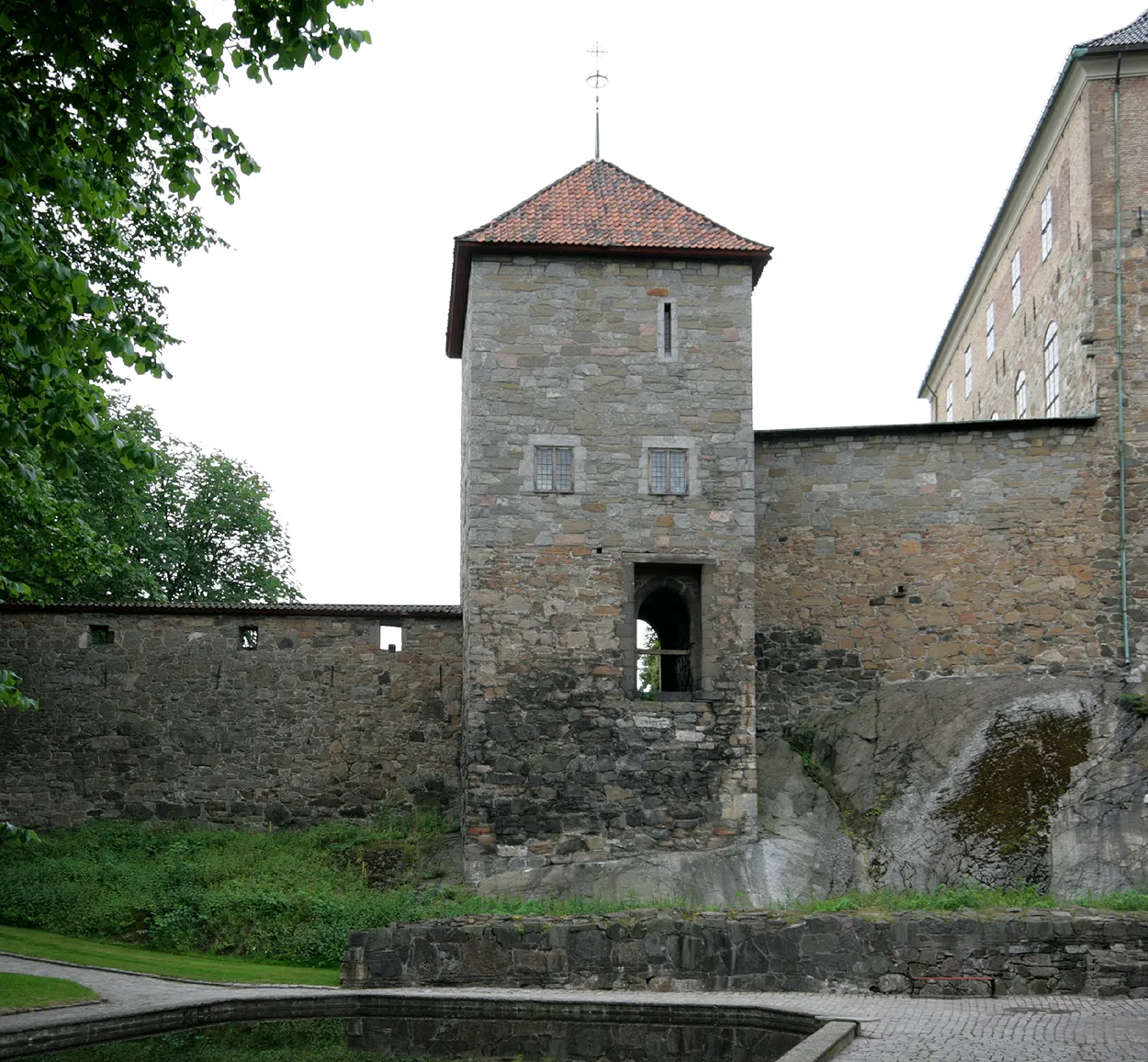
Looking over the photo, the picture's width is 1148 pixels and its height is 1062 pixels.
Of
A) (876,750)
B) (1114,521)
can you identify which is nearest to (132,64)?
(876,750)

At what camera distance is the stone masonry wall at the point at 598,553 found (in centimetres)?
2133

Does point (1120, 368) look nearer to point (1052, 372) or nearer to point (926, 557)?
point (1052, 372)

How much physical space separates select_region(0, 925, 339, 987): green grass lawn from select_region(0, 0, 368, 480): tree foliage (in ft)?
25.6

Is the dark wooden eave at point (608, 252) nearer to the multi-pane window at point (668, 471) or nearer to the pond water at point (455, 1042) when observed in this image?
the multi-pane window at point (668, 471)

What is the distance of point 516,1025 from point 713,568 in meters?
8.96

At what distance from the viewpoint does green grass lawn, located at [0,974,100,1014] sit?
1446 cm

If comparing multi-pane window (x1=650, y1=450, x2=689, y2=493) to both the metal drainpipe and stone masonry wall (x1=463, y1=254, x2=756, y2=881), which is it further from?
the metal drainpipe

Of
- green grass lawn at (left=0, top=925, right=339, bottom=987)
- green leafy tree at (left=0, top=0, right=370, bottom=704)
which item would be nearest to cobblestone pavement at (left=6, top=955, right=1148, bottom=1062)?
green grass lawn at (left=0, top=925, right=339, bottom=987)

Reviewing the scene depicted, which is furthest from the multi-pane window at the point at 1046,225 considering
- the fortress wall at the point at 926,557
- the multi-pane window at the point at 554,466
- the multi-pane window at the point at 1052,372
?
the multi-pane window at the point at 554,466

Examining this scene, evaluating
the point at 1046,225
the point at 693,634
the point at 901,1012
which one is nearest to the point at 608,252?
the point at 693,634

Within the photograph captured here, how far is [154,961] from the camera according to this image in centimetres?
1839

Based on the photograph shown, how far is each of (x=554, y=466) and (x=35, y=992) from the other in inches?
422

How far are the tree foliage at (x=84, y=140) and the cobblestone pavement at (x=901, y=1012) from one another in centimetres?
582

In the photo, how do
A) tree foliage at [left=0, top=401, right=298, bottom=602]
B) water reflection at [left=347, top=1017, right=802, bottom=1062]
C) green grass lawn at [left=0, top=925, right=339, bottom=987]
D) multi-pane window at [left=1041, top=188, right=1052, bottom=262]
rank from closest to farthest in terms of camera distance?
water reflection at [left=347, top=1017, right=802, bottom=1062] < green grass lawn at [left=0, top=925, right=339, bottom=987] < multi-pane window at [left=1041, top=188, right=1052, bottom=262] < tree foliage at [left=0, top=401, right=298, bottom=602]
